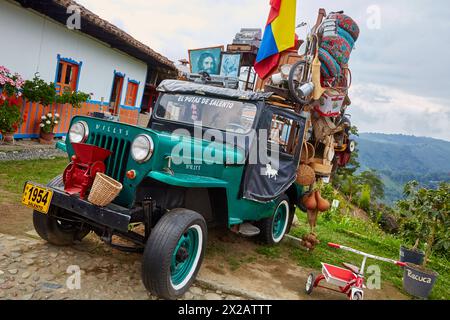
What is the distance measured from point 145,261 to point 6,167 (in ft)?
15.9

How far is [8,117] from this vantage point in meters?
7.16

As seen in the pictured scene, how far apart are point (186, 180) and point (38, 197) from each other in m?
1.28

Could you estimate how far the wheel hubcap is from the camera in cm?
313

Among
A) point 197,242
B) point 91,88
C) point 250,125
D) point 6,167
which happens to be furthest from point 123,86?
point 197,242

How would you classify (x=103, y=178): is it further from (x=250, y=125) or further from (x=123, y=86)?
(x=123, y=86)

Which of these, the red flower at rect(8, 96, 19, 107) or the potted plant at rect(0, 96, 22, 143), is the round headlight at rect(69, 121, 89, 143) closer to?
the potted plant at rect(0, 96, 22, 143)

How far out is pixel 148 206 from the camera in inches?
127

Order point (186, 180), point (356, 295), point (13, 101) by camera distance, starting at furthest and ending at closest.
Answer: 1. point (13, 101)
2. point (356, 295)
3. point (186, 180)

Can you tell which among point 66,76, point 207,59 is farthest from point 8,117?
point 207,59

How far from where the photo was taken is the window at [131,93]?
43.1 feet

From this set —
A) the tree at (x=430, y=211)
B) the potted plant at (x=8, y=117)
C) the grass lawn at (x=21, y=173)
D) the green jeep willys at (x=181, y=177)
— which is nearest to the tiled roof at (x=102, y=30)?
the potted plant at (x=8, y=117)

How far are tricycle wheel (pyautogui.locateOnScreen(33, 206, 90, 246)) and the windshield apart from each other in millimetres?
1691

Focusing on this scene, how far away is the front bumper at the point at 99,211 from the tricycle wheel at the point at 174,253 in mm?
262

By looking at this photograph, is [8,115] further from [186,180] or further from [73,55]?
[186,180]
